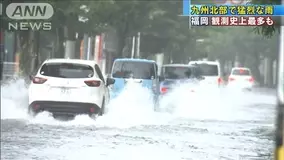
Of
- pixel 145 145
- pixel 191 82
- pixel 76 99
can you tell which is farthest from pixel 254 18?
pixel 191 82

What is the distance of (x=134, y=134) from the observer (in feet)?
46.8

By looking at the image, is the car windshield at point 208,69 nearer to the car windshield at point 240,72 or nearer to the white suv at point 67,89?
the car windshield at point 240,72

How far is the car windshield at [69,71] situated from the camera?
16.0 m

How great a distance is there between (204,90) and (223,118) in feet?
24.3

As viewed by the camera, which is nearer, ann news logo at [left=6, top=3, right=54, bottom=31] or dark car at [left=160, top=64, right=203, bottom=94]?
ann news logo at [left=6, top=3, right=54, bottom=31]

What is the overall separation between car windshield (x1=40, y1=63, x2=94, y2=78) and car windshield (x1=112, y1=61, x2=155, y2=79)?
15.3 ft

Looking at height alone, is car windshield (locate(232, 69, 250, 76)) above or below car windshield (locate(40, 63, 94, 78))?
below

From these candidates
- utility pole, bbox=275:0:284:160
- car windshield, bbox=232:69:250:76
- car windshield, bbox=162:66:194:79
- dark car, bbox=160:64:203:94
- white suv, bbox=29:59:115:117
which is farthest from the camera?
car windshield, bbox=232:69:250:76

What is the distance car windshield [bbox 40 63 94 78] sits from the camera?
52.6 ft
